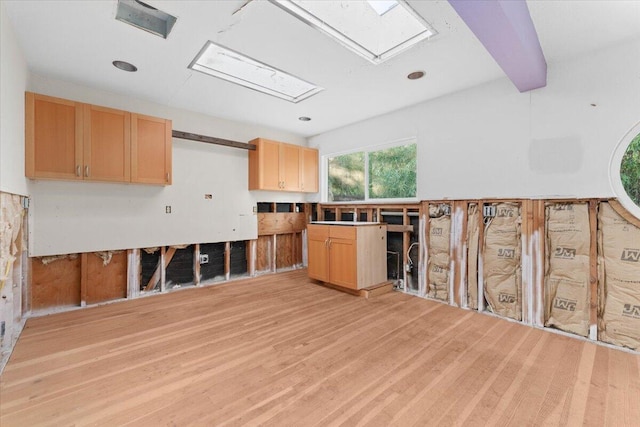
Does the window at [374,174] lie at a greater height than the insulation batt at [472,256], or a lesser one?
greater

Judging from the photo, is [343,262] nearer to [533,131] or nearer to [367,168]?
[367,168]

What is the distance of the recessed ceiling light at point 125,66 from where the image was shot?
281cm

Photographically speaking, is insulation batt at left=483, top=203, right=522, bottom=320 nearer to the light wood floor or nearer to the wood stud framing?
the wood stud framing

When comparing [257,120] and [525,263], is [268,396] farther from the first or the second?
[257,120]

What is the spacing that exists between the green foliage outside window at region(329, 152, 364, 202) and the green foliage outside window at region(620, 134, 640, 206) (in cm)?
306

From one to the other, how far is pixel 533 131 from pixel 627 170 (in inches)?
32.2

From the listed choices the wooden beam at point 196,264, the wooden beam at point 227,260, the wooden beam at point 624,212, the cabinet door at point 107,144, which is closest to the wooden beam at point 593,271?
the wooden beam at point 624,212

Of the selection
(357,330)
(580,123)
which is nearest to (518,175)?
(580,123)

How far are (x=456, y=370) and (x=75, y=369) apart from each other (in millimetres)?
2830

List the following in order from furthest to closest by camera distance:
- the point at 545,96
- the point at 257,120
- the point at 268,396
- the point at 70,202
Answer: the point at 257,120 → the point at 70,202 → the point at 545,96 → the point at 268,396

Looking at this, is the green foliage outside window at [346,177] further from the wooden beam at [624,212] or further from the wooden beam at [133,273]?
the wooden beam at [133,273]

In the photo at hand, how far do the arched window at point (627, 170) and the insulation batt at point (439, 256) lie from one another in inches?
59.3

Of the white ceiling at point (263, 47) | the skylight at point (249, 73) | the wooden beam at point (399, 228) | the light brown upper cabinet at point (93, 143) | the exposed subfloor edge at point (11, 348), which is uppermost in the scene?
the skylight at point (249, 73)

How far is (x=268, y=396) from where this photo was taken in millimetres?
1729
